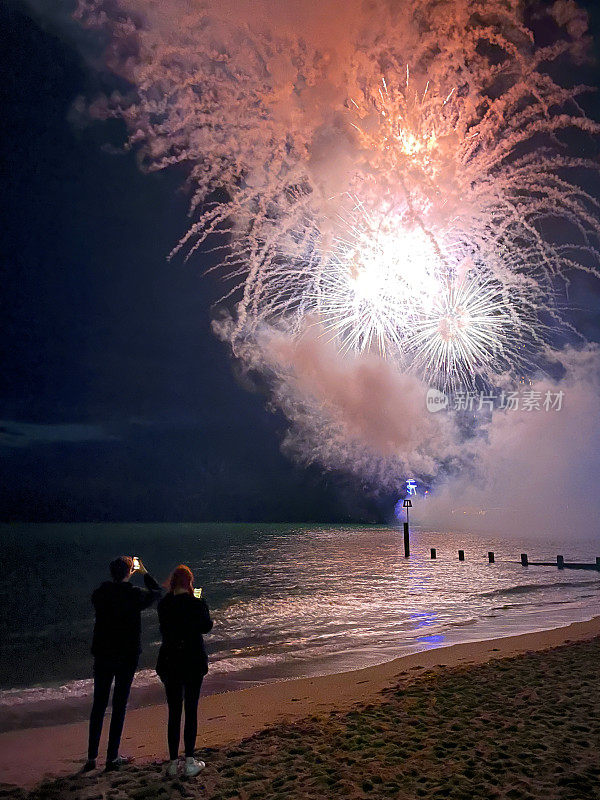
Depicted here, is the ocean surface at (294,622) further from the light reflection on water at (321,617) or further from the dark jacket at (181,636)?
the dark jacket at (181,636)

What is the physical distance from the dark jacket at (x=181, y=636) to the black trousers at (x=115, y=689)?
459 millimetres

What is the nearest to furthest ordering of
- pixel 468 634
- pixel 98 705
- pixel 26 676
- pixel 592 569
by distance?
pixel 98 705
pixel 26 676
pixel 468 634
pixel 592 569

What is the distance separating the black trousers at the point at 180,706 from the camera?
5.23m

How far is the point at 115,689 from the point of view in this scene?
5.50m

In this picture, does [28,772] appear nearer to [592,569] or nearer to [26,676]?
[26,676]

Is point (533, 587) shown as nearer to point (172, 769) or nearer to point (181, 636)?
point (172, 769)

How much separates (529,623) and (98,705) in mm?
14940

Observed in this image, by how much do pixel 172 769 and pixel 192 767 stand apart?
0.70 feet

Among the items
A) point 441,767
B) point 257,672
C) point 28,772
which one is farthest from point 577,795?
point 257,672

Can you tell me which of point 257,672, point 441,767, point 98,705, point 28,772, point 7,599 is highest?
point 98,705

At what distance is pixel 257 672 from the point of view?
12258 mm

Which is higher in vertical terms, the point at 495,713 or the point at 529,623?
the point at 495,713

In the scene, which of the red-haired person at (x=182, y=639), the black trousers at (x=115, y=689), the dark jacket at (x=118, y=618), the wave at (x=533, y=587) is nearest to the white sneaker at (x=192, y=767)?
the red-haired person at (x=182, y=639)

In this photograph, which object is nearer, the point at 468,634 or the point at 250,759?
the point at 250,759
